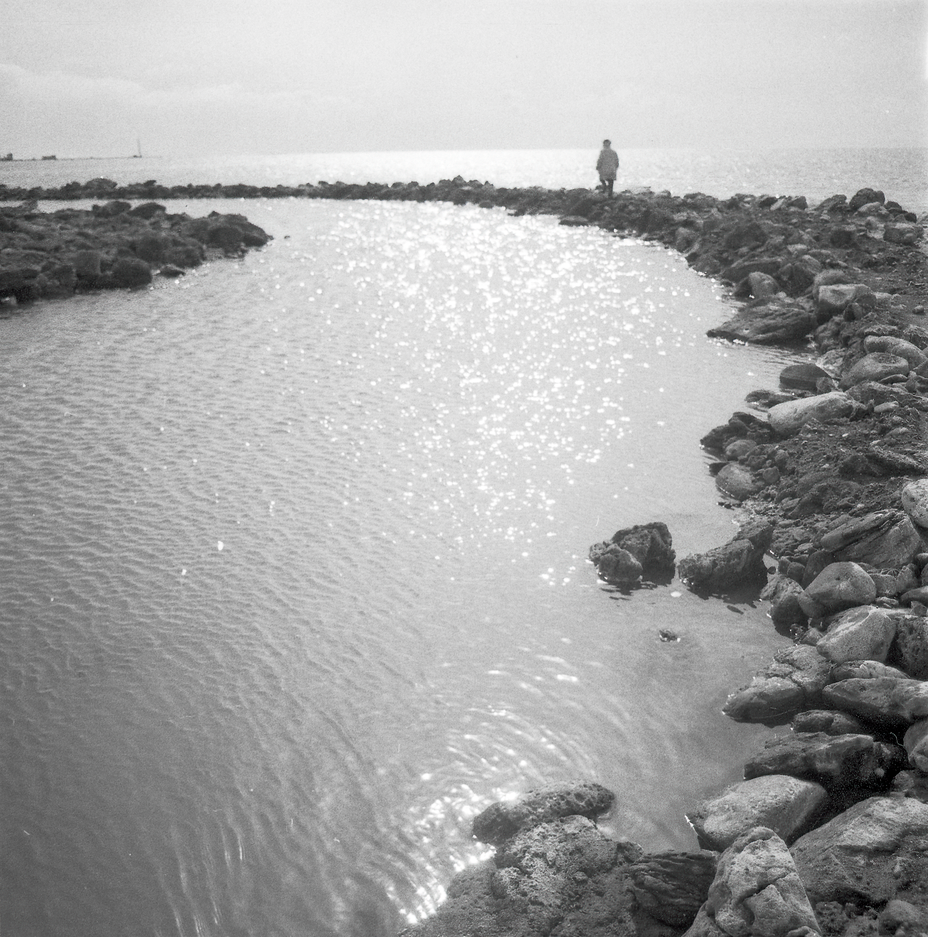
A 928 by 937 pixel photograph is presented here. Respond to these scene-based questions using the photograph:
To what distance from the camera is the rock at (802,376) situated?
1402 cm

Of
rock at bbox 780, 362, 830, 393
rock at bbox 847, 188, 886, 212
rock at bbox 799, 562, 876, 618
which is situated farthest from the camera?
rock at bbox 847, 188, 886, 212

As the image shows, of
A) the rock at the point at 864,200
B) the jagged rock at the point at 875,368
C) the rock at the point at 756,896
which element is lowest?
the rock at the point at 756,896

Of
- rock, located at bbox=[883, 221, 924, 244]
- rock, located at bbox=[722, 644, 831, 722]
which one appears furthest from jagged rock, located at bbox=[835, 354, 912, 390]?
rock, located at bbox=[883, 221, 924, 244]

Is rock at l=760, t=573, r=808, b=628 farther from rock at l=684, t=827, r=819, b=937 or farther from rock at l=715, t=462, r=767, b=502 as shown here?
rock at l=684, t=827, r=819, b=937

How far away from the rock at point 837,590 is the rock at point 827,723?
1.41 m

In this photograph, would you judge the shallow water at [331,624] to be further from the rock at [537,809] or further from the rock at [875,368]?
the rock at [875,368]

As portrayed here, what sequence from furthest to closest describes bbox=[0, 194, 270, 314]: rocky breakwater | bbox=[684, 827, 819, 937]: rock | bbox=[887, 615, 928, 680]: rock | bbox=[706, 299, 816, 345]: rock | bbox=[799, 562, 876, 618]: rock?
1. bbox=[0, 194, 270, 314]: rocky breakwater
2. bbox=[706, 299, 816, 345]: rock
3. bbox=[799, 562, 876, 618]: rock
4. bbox=[887, 615, 928, 680]: rock
5. bbox=[684, 827, 819, 937]: rock

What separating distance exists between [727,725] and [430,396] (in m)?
8.36

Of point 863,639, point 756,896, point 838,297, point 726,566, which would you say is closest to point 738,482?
point 726,566

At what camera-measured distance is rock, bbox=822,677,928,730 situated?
5.68 metres

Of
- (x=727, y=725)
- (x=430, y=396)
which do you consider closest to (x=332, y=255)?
(x=430, y=396)

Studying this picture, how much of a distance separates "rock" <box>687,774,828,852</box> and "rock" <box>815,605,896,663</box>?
4.84ft

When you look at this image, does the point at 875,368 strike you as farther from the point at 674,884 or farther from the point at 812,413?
the point at 674,884

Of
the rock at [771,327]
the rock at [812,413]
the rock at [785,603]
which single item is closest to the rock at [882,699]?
the rock at [785,603]
